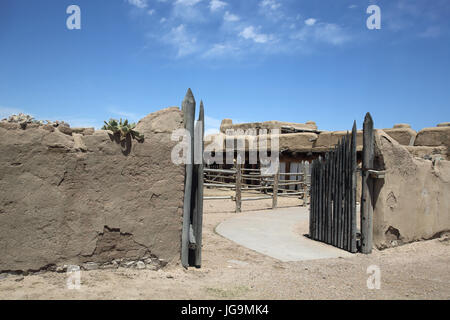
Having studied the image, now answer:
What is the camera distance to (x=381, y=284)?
4711 millimetres

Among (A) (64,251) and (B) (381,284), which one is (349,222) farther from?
(A) (64,251)

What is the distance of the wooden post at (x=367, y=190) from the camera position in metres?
6.59

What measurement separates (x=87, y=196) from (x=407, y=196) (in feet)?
19.6

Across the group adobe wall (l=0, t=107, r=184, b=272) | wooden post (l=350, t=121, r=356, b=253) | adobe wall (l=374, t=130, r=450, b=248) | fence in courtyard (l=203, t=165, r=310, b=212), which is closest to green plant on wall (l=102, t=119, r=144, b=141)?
adobe wall (l=0, t=107, r=184, b=272)

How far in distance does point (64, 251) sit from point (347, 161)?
4.89m

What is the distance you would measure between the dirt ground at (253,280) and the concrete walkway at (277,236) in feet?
1.25

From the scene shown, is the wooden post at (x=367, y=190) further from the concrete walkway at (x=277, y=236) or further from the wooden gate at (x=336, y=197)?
the concrete walkway at (x=277, y=236)

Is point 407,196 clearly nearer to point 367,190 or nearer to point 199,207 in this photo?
point 367,190

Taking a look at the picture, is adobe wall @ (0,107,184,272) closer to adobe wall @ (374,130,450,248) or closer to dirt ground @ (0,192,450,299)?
dirt ground @ (0,192,450,299)

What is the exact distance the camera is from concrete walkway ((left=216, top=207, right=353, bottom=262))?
6.39 meters

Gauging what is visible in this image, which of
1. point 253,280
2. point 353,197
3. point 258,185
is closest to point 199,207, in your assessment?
point 253,280

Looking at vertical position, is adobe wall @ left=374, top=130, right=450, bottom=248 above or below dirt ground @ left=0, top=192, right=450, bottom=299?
above

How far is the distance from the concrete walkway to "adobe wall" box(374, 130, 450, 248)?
109 centimetres
